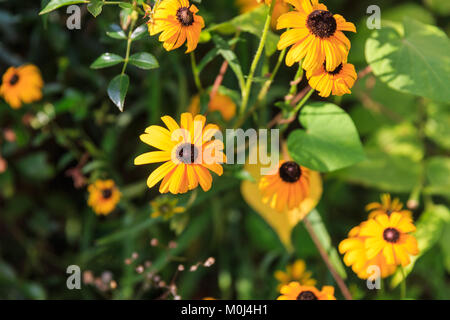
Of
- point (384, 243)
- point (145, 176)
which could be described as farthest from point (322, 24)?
point (145, 176)

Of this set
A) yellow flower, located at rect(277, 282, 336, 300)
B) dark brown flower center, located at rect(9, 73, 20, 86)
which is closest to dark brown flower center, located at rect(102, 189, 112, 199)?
dark brown flower center, located at rect(9, 73, 20, 86)

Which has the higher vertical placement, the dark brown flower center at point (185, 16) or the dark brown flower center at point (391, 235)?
the dark brown flower center at point (185, 16)

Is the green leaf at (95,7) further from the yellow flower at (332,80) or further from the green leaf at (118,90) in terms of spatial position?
the yellow flower at (332,80)

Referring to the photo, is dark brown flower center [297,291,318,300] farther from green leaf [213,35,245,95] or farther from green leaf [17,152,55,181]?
green leaf [17,152,55,181]

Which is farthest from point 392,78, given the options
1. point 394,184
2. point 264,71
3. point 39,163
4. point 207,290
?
point 39,163

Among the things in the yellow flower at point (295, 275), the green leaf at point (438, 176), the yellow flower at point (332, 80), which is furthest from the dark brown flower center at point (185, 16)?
the green leaf at point (438, 176)
